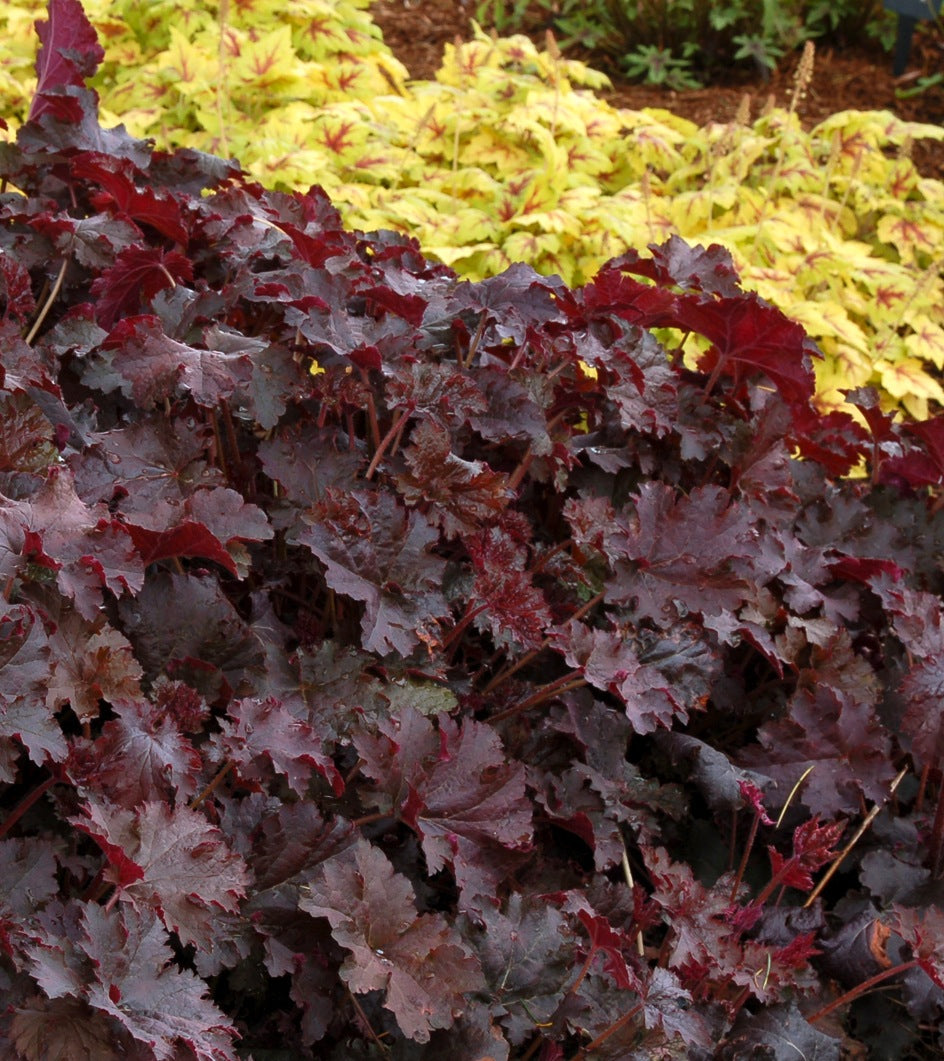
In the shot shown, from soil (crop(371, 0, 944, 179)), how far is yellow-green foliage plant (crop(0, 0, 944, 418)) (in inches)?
34.4

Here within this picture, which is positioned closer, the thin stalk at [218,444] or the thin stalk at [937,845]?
the thin stalk at [218,444]

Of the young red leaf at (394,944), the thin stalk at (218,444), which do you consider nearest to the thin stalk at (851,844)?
the young red leaf at (394,944)

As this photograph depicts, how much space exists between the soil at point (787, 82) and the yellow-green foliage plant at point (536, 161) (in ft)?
2.87

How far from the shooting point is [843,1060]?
5.36 feet

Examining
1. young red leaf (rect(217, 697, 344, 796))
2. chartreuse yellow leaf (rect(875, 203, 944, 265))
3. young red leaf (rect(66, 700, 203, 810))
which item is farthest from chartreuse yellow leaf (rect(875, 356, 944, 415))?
young red leaf (rect(66, 700, 203, 810))

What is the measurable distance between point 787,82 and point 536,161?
2097 millimetres

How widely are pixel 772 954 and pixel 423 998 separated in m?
0.54

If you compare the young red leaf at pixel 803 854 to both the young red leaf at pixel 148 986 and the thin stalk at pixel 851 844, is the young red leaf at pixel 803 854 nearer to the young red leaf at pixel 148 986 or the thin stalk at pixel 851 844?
the thin stalk at pixel 851 844

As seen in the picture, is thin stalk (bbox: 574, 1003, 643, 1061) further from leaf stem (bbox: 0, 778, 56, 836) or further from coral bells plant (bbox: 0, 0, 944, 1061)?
leaf stem (bbox: 0, 778, 56, 836)

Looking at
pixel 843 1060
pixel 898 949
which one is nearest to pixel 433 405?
pixel 898 949

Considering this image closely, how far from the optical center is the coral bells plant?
45.6 inches

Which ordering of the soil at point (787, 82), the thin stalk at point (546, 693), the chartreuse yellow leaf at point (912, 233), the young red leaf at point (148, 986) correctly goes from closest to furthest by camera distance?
the young red leaf at point (148, 986)
the thin stalk at point (546, 693)
the chartreuse yellow leaf at point (912, 233)
the soil at point (787, 82)

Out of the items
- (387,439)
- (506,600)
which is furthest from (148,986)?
(387,439)

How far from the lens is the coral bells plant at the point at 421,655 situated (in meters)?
1.16
